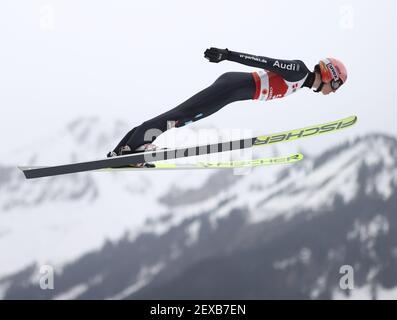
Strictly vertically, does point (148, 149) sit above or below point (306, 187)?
below

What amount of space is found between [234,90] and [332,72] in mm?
1088

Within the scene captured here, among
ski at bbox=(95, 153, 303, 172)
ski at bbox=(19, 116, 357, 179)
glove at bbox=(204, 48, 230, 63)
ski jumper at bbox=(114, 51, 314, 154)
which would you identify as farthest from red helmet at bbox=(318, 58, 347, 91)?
ski at bbox=(95, 153, 303, 172)

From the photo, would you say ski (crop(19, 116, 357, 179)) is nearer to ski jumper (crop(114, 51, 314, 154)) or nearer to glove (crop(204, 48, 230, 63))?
ski jumper (crop(114, 51, 314, 154))

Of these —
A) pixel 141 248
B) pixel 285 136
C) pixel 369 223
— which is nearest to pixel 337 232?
pixel 369 223

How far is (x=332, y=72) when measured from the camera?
618cm

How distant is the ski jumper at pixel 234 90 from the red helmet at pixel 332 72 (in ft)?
0.57

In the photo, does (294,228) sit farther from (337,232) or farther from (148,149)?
(148,149)

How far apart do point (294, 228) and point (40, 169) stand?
1151 cm

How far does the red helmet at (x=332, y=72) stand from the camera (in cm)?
616

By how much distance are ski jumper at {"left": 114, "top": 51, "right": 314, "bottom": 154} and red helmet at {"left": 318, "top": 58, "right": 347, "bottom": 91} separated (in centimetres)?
17

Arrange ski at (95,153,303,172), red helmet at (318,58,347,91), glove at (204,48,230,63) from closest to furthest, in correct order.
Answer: glove at (204,48,230,63) < red helmet at (318,58,347,91) < ski at (95,153,303,172)

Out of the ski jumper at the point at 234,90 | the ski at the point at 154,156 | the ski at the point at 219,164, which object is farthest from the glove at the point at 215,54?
the ski at the point at 219,164

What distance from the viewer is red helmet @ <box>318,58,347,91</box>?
616 cm

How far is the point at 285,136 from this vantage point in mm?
6344
